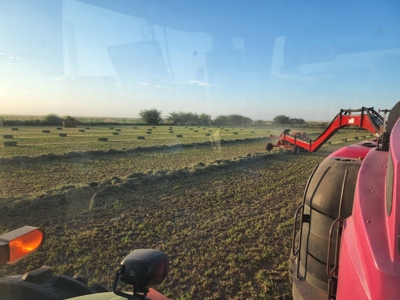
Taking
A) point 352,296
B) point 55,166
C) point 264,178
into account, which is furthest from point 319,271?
point 55,166

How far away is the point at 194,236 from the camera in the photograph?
4727 millimetres

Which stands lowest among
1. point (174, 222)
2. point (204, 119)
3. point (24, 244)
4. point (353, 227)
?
point (174, 222)

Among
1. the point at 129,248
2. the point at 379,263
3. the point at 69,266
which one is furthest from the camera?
the point at 129,248

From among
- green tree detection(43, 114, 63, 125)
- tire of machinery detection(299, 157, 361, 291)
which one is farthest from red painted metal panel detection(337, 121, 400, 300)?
green tree detection(43, 114, 63, 125)

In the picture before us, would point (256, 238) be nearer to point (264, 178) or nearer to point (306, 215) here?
point (306, 215)

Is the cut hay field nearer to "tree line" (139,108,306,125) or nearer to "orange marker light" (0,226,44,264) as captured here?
"orange marker light" (0,226,44,264)

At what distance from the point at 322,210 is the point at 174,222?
3544mm

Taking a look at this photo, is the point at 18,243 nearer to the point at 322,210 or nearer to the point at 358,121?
the point at 322,210

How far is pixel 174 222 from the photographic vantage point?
17.4 feet

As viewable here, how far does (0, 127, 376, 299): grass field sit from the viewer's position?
3576 mm

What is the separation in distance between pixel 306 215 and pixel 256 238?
2.56 metres

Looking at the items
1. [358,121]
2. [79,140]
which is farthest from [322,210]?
[79,140]

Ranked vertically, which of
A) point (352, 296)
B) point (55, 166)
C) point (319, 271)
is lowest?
point (55, 166)

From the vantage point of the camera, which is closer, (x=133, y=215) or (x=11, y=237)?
(x=11, y=237)
